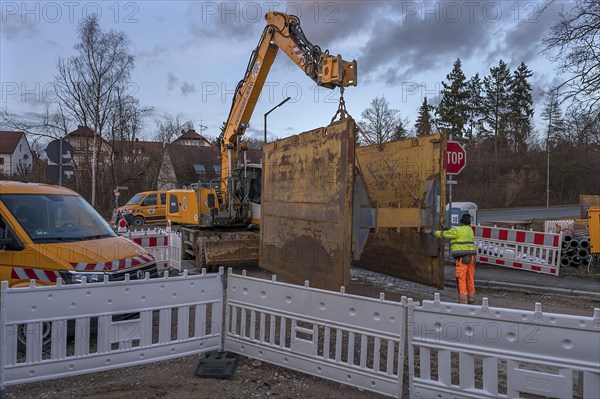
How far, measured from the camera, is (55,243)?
216 inches

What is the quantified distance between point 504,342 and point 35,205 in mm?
5600

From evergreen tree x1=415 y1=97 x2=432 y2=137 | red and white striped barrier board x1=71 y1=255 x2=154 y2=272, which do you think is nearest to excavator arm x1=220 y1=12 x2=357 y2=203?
red and white striped barrier board x1=71 y1=255 x2=154 y2=272

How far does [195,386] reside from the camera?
4348 millimetres

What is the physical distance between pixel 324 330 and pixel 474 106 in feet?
173

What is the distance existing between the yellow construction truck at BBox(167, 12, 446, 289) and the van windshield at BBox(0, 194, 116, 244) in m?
2.68

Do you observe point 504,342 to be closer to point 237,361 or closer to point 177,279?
point 237,361

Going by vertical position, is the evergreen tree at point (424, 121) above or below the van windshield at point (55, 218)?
above

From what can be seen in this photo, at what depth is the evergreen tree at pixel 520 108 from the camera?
52.2 meters

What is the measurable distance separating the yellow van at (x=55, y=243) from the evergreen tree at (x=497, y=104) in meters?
53.0

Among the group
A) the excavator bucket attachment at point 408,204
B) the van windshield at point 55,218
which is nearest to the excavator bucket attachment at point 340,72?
the excavator bucket attachment at point 408,204

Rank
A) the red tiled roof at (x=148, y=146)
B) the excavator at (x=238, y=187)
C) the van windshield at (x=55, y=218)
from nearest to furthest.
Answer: the van windshield at (x=55, y=218) < the excavator at (x=238, y=187) < the red tiled roof at (x=148, y=146)

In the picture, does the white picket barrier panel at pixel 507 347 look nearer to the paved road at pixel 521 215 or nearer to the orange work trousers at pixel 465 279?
the orange work trousers at pixel 465 279

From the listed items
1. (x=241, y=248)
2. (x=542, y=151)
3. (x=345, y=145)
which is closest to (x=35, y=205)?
(x=345, y=145)

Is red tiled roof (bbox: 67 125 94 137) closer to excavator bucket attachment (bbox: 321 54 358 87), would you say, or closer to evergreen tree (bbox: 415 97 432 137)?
excavator bucket attachment (bbox: 321 54 358 87)
